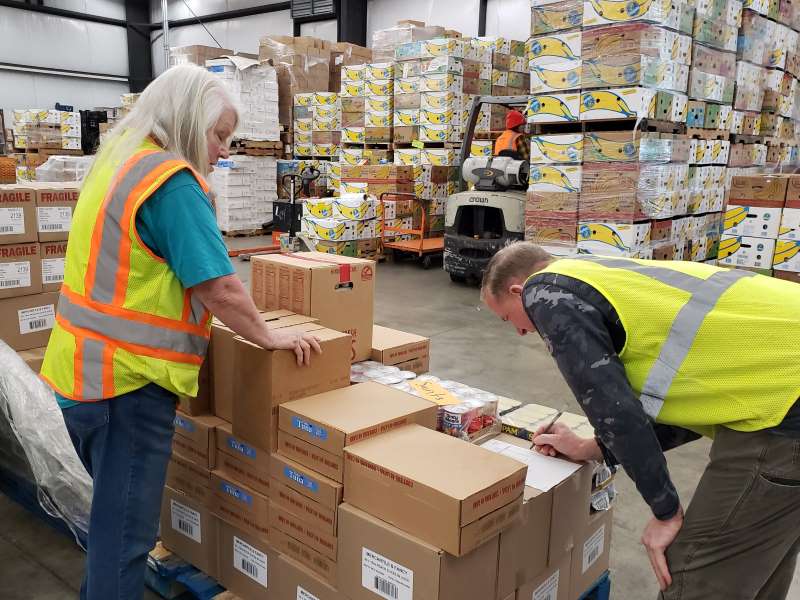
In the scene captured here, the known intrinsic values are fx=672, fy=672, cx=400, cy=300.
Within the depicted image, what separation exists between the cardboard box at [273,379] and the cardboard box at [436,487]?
1.05ft

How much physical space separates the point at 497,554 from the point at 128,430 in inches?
39.4

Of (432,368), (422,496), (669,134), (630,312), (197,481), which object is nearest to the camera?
(630,312)

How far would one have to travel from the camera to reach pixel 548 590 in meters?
2.02

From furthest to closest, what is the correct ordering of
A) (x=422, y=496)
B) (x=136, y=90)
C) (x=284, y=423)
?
(x=136, y=90)
(x=284, y=423)
(x=422, y=496)

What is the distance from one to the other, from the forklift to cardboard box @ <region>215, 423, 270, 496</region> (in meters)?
5.55

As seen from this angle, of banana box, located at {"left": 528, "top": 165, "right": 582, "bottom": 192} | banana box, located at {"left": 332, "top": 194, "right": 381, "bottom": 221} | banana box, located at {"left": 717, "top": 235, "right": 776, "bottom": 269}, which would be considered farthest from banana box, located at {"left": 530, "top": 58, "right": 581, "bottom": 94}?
banana box, located at {"left": 332, "top": 194, "right": 381, "bottom": 221}

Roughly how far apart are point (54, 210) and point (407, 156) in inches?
297

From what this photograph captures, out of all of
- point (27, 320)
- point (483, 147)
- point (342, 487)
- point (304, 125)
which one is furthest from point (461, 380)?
point (304, 125)

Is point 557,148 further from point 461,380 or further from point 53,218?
point 53,218

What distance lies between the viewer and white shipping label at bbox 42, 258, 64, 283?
2975 mm

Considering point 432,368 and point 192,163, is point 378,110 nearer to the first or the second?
point 432,368

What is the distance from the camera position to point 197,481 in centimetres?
229

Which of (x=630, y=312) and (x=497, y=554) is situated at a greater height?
(x=630, y=312)

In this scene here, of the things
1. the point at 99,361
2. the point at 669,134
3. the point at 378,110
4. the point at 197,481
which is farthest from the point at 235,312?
the point at 378,110
